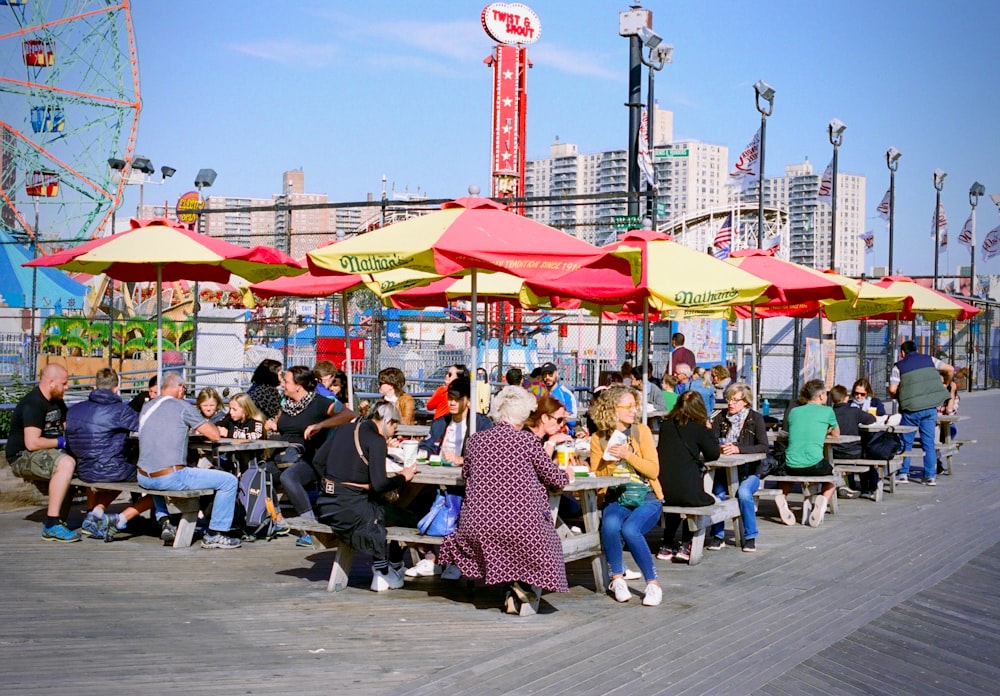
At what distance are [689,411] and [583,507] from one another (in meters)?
1.34

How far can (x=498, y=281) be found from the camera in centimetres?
1451

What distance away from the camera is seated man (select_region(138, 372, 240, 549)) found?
9609mm

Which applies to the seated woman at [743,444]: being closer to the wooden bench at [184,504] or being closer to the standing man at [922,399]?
the wooden bench at [184,504]

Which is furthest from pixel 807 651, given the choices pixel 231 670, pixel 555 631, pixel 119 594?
pixel 119 594

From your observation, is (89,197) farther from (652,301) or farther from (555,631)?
(555,631)

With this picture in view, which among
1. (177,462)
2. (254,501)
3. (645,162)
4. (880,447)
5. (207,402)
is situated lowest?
(254,501)

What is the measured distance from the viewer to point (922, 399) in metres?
15.1

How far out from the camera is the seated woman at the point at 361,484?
25.8 ft

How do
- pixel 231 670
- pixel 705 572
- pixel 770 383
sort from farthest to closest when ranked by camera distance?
pixel 770 383
pixel 705 572
pixel 231 670

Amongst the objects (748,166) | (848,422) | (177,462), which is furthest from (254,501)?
(748,166)

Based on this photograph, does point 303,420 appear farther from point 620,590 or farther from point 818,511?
point 818,511

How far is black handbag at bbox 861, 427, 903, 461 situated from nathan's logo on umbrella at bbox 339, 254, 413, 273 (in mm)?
7156

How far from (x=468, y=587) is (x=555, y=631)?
145 cm

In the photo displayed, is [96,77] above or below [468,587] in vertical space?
above
